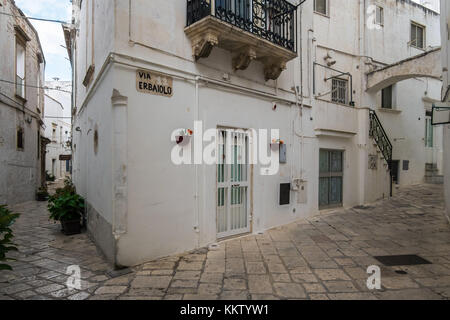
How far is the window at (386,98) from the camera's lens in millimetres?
11758

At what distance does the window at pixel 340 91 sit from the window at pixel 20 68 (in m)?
12.8

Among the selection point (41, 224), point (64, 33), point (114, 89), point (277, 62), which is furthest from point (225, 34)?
point (64, 33)

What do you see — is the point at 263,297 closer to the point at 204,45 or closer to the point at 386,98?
the point at 204,45

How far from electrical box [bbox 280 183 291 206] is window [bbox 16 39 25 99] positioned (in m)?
11.8

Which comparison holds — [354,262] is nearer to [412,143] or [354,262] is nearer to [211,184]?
[211,184]

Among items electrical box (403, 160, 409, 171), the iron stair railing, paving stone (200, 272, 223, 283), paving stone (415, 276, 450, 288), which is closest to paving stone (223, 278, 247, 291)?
paving stone (200, 272, 223, 283)

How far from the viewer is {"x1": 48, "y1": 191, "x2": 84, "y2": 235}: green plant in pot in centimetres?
675

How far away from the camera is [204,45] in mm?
5141

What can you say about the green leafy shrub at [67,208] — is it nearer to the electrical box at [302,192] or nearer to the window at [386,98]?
the electrical box at [302,192]

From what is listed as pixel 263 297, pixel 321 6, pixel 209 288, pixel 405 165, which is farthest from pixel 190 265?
pixel 405 165

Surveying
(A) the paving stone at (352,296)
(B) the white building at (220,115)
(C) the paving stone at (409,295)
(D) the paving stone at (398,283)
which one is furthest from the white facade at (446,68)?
(A) the paving stone at (352,296)

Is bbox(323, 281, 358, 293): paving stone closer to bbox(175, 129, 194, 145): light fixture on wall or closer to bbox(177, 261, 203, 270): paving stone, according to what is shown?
bbox(177, 261, 203, 270): paving stone

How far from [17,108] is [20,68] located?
2.10m

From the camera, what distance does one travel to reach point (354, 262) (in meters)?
4.59
